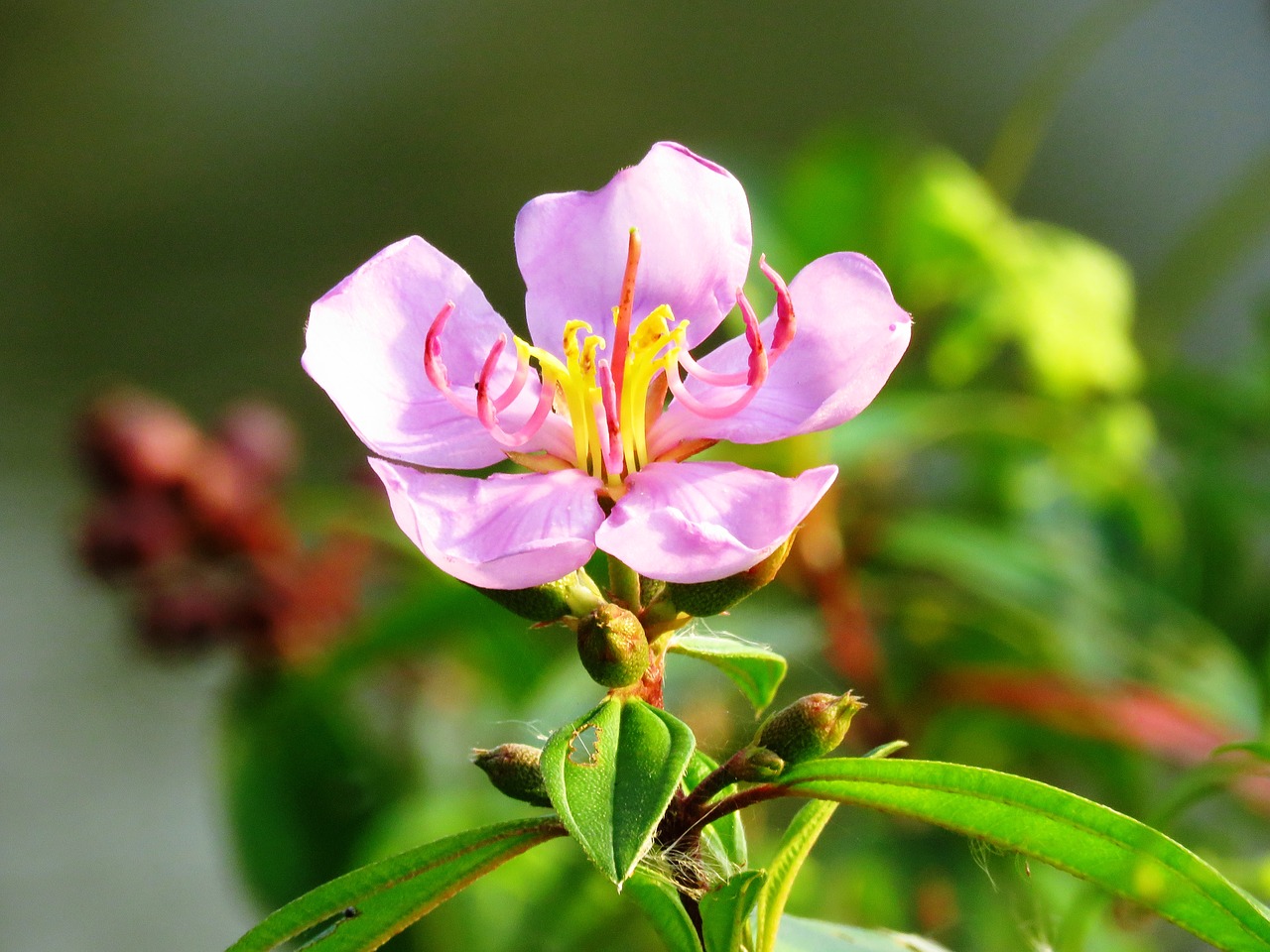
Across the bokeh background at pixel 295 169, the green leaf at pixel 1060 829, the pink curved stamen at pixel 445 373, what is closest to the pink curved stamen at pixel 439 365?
the pink curved stamen at pixel 445 373

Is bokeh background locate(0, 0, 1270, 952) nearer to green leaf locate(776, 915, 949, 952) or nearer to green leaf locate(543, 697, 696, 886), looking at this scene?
green leaf locate(776, 915, 949, 952)

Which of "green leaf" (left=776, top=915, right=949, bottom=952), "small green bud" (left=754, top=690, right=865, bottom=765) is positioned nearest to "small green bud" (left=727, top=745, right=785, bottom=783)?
"small green bud" (left=754, top=690, right=865, bottom=765)

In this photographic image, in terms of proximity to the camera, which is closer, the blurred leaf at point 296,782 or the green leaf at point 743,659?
the green leaf at point 743,659

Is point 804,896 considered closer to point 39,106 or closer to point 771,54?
point 771,54

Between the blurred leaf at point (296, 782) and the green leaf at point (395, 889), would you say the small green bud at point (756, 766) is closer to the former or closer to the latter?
the green leaf at point (395, 889)

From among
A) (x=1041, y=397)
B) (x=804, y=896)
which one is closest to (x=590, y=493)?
(x=804, y=896)

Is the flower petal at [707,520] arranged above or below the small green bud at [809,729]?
above
